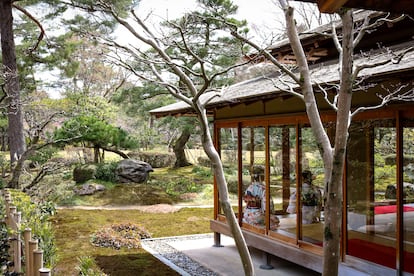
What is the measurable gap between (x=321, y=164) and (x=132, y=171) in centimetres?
1016

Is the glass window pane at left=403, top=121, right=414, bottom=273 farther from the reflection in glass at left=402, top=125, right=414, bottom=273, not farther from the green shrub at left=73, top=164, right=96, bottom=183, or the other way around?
the green shrub at left=73, top=164, right=96, bottom=183

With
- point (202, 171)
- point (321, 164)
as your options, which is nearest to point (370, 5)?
point (321, 164)

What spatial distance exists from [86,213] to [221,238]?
167 inches

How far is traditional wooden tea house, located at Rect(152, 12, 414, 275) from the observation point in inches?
167

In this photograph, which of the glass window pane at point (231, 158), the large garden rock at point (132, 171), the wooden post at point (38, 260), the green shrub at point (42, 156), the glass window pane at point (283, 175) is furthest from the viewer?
the large garden rock at point (132, 171)

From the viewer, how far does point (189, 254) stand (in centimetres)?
707

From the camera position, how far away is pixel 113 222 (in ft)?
31.5

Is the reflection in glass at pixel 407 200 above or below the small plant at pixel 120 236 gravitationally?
above

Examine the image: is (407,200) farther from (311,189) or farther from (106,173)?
(106,173)

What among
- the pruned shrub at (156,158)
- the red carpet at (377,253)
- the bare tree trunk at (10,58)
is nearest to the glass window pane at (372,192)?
the red carpet at (377,253)

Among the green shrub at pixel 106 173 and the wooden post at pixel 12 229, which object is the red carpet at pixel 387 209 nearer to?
the wooden post at pixel 12 229

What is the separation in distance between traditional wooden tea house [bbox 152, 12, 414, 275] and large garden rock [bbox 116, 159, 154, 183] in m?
7.40

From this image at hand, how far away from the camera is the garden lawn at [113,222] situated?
6.22 metres

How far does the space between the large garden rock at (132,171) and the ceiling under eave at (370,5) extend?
1336 cm
